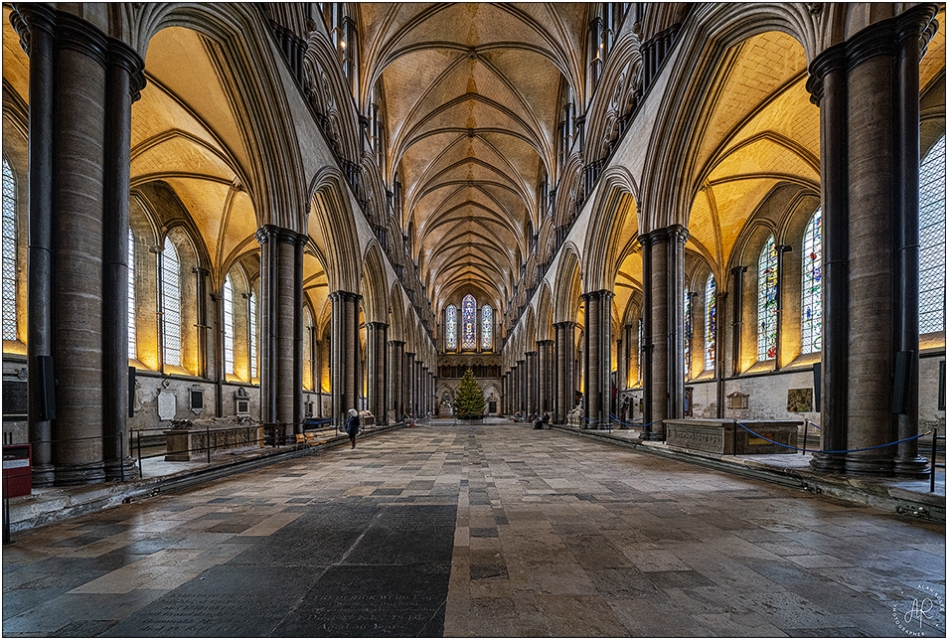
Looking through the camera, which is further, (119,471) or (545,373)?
(545,373)

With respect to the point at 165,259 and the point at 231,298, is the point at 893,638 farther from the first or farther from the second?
the point at 231,298

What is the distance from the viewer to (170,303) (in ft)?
69.1

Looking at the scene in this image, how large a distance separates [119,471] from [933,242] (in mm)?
18838

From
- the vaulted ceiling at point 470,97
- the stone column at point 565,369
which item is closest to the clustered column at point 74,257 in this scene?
the vaulted ceiling at point 470,97

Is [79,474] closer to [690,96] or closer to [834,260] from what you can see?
[834,260]

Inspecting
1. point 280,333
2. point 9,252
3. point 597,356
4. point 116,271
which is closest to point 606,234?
point 597,356

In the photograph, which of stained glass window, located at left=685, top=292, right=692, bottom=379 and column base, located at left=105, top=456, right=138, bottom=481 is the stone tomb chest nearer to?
column base, located at left=105, top=456, right=138, bottom=481

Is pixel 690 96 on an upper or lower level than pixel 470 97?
lower

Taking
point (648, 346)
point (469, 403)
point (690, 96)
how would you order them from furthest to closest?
point (469, 403), point (648, 346), point (690, 96)

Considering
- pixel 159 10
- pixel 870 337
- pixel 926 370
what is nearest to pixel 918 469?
pixel 870 337

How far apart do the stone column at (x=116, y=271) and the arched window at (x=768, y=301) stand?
846 inches

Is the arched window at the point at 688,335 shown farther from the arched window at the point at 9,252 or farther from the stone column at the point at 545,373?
the arched window at the point at 9,252

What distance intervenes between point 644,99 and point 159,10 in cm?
1259

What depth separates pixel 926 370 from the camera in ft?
40.7
